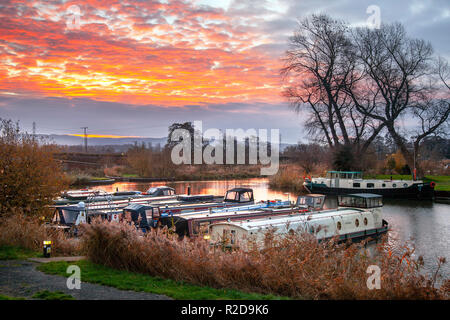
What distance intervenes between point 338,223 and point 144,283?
14.4m

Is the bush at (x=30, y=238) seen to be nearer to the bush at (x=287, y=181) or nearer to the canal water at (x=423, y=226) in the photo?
the canal water at (x=423, y=226)

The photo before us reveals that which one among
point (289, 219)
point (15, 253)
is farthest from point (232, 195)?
point (15, 253)

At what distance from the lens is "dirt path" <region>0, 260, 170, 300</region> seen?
828 cm

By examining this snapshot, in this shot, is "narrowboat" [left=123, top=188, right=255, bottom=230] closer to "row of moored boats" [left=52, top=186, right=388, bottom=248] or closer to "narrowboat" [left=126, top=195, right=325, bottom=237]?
"row of moored boats" [left=52, top=186, right=388, bottom=248]

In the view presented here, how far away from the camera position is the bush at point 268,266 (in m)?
8.55

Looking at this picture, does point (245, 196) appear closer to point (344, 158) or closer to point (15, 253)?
point (15, 253)

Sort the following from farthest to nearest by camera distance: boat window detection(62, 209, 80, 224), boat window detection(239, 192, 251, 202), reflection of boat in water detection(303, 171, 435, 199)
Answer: reflection of boat in water detection(303, 171, 435, 199)
boat window detection(239, 192, 251, 202)
boat window detection(62, 209, 80, 224)

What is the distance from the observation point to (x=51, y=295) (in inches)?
321

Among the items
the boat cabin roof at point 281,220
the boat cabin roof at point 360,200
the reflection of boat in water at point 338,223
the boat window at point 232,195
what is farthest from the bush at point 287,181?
the boat cabin roof at point 281,220

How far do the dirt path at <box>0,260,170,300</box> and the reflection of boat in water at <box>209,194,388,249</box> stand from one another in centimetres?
698

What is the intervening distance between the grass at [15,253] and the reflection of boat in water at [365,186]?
1552 inches

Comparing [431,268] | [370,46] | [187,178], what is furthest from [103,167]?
[431,268]

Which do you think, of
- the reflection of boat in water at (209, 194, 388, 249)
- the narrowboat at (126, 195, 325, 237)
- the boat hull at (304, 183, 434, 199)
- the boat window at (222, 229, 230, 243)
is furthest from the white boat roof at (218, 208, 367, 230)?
the boat hull at (304, 183, 434, 199)
